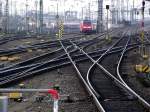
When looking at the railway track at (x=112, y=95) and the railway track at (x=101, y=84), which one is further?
the railway track at (x=101, y=84)

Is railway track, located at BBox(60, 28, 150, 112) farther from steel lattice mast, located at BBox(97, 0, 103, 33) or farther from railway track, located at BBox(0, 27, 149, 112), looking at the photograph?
steel lattice mast, located at BBox(97, 0, 103, 33)

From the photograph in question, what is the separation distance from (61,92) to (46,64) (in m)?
7.81

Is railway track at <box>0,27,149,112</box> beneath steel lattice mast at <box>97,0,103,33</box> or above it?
beneath

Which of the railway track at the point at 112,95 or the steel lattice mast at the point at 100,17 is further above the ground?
the steel lattice mast at the point at 100,17

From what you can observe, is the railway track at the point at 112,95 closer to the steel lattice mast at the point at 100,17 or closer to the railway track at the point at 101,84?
the railway track at the point at 101,84

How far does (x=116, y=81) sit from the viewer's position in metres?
15.3

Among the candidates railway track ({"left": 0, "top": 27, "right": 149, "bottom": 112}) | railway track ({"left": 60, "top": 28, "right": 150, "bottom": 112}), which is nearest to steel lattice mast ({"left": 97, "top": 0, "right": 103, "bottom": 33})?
railway track ({"left": 0, "top": 27, "right": 149, "bottom": 112})

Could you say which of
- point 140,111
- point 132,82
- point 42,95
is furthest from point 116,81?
point 140,111

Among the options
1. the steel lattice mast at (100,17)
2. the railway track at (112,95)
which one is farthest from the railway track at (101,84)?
the steel lattice mast at (100,17)

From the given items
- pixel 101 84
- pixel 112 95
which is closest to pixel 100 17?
pixel 101 84

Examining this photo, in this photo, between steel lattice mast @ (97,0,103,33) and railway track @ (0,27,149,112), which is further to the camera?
steel lattice mast @ (97,0,103,33)

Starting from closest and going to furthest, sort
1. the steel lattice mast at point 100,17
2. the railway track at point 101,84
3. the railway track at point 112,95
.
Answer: the railway track at point 112,95 < the railway track at point 101,84 < the steel lattice mast at point 100,17

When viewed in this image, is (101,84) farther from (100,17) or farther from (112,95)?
(100,17)

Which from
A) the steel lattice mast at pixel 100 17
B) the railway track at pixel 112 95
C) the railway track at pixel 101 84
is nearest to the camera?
the railway track at pixel 112 95
